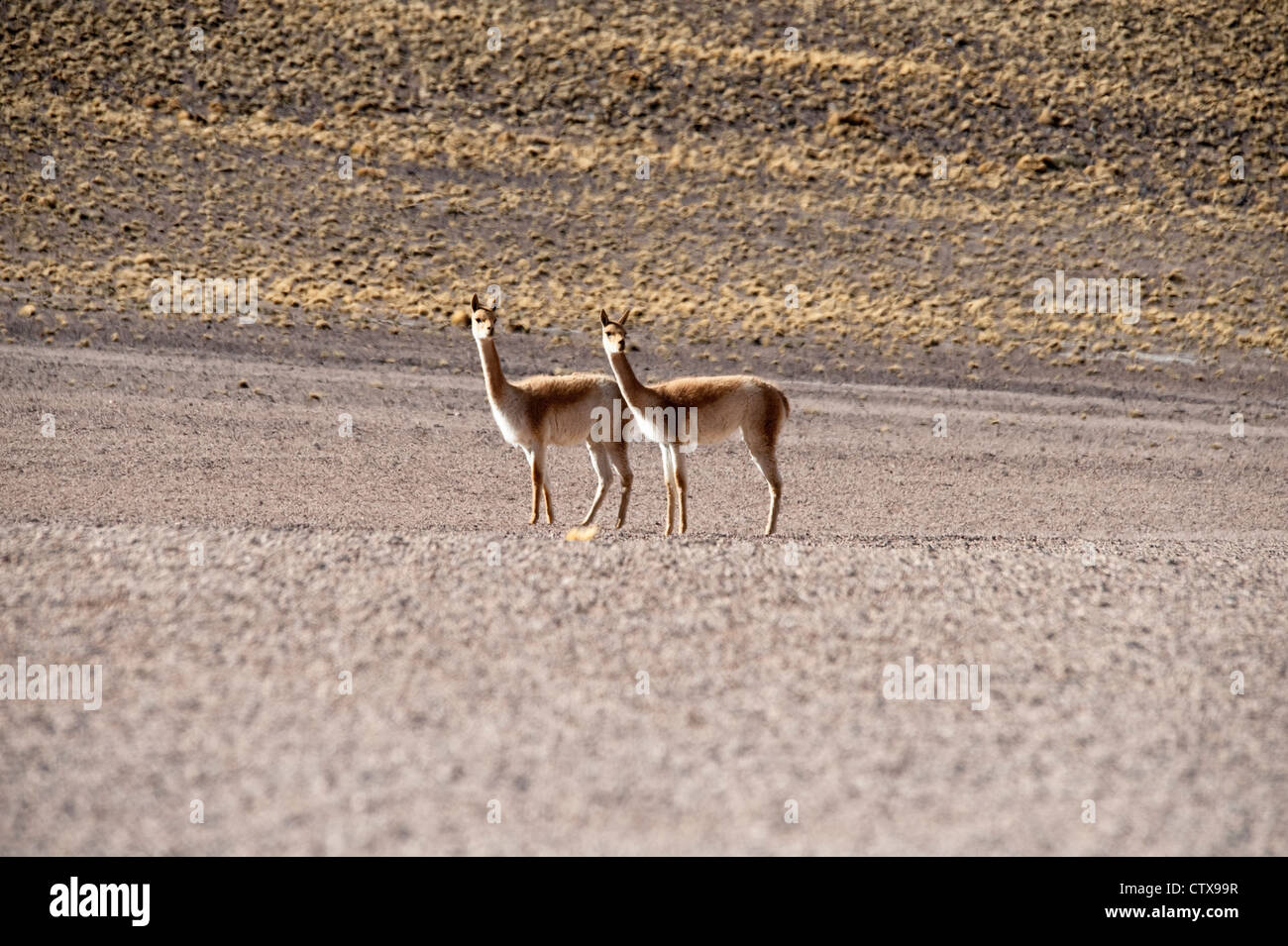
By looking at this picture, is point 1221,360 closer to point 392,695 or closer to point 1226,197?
point 1226,197

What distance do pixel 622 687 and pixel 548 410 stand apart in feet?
14.6

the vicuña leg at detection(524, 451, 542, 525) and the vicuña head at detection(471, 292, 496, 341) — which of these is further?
the vicuña leg at detection(524, 451, 542, 525)

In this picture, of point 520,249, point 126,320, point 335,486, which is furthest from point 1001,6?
point 335,486

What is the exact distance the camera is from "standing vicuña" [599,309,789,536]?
10.7 metres

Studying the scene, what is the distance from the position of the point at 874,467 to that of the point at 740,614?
9533 mm

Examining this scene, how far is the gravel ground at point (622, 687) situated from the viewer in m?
5.41

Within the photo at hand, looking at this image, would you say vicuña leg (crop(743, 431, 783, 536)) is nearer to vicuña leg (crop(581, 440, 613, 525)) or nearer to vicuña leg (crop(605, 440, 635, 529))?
vicuña leg (crop(605, 440, 635, 529))

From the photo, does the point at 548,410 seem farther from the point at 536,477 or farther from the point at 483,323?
the point at 483,323

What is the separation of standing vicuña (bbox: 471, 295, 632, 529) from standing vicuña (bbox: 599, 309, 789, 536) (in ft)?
0.94

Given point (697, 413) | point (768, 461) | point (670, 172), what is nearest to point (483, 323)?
point (697, 413)

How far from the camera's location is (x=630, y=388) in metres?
10.6

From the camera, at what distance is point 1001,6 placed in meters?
49.5

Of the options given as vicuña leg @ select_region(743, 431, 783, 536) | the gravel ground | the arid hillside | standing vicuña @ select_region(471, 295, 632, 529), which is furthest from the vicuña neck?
the arid hillside

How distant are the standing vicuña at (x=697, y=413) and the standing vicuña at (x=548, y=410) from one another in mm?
285
